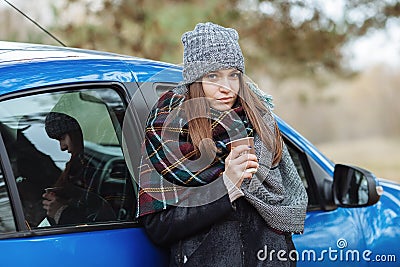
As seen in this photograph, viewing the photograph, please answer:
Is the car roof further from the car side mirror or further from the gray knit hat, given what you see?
the car side mirror

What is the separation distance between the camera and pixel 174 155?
2537mm

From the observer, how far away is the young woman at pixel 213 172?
2.53 m

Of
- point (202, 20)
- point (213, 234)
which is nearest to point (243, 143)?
point (213, 234)

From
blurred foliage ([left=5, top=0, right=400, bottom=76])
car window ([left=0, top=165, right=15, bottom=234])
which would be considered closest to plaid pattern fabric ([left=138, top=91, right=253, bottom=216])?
car window ([left=0, top=165, right=15, bottom=234])

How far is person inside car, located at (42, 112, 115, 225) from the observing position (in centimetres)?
260

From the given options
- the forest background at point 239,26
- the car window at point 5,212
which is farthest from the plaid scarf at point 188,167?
the forest background at point 239,26

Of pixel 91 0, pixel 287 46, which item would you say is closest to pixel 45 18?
pixel 91 0

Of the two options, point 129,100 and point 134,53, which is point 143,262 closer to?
point 129,100

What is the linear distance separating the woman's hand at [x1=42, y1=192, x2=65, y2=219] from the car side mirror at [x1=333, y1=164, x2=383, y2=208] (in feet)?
4.01

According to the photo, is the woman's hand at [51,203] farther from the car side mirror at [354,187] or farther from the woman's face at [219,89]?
the car side mirror at [354,187]

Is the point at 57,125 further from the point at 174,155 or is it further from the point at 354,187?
the point at 354,187

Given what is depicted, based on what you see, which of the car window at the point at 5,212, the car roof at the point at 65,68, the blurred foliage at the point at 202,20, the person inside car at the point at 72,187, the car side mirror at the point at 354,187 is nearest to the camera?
the car window at the point at 5,212

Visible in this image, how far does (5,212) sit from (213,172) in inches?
26.8

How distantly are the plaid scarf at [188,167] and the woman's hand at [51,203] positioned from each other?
0.92ft
